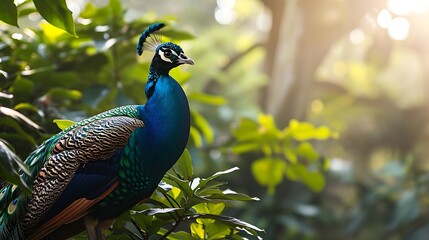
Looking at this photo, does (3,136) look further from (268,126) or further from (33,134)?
(268,126)

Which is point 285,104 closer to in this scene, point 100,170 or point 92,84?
point 92,84

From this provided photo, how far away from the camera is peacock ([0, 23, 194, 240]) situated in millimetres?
1631

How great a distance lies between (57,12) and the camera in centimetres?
168

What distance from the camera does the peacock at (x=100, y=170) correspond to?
1631 mm

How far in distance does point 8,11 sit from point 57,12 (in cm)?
10

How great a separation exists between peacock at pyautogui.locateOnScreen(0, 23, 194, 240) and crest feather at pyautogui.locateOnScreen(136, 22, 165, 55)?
0.11 m

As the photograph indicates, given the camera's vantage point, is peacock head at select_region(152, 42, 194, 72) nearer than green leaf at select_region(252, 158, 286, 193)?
Yes

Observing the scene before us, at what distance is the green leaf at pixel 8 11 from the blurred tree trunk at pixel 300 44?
14.0ft

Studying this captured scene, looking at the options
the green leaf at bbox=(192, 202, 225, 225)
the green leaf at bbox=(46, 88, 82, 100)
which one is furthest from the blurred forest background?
the green leaf at bbox=(192, 202, 225, 225)

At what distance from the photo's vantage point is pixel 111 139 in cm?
164

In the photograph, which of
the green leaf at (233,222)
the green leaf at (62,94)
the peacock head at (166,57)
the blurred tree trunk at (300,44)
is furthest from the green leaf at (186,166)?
the blurred tree trunk at (300,44)

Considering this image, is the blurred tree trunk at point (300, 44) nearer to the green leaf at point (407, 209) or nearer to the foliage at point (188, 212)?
the green leaf at point (407, 209)

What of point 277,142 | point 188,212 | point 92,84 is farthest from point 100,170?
point 277,142

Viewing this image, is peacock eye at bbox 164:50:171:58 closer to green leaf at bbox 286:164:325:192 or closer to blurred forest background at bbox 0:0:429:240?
blurred forest background at bbox 0:0:429:240
